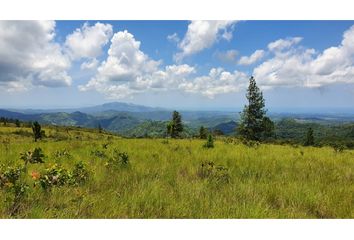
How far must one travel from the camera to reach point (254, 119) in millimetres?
71375

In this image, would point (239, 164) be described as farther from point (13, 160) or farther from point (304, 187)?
point (13, 160)

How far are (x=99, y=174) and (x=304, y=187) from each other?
450 centimetres

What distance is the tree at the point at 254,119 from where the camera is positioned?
71.0 metres

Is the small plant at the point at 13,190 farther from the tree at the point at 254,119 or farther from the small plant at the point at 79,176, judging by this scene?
the tree at the point at 254,119

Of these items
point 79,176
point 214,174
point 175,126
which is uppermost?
point 79,176

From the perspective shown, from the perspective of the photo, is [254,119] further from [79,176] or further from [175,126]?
[79,176]

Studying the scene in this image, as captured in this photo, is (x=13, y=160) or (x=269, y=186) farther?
(x=13, y=160)

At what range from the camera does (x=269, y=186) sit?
6551mm

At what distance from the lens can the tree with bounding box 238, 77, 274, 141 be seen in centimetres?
7097

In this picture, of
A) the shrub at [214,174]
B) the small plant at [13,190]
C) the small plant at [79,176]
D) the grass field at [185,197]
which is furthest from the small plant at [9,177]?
the shrub at [214,174]

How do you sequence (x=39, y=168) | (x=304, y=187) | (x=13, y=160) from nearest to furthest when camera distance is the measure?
(x=304, y=187), (x=39, y=168), (x=13, y=160)

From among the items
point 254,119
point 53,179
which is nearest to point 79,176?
point 53,179

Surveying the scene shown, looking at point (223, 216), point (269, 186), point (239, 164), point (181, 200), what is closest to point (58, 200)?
point (181, 200)

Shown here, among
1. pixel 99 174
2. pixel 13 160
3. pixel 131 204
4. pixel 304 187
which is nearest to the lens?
pixel 131 204
